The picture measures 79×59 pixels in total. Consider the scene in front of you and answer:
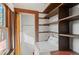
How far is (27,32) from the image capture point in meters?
1.40

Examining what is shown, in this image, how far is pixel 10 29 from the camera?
1.38 meters

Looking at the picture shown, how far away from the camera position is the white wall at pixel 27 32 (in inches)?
54.6

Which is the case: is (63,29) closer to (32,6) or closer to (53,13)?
(53,13)

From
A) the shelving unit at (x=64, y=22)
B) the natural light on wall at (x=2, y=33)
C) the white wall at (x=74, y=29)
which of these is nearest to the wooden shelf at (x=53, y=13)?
the shelving unit at (x=64, y=22)

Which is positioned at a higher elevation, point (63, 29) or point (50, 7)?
point (50, 7)

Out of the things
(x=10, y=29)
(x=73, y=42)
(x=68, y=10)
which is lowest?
(x=73, y=42)

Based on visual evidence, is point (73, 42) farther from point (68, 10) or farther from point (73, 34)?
point (68, 10)

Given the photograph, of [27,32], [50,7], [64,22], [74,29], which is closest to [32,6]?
[50,7]

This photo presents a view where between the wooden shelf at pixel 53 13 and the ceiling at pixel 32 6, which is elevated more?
the ceiling at pixel 32 6

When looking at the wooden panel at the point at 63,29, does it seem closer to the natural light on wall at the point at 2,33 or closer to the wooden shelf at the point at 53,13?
the wooden shelf at the point at 53,13

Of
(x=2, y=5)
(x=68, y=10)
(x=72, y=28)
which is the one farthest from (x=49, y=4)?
(x=2, y=5)

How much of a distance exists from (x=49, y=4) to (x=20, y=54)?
0.68 metres

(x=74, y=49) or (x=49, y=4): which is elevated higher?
(x=49, y=4)
